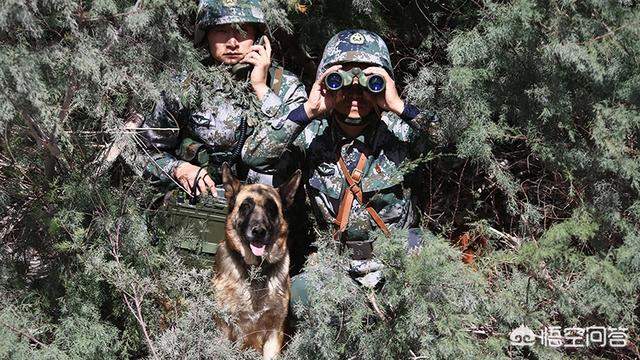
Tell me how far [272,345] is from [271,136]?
1167 mm

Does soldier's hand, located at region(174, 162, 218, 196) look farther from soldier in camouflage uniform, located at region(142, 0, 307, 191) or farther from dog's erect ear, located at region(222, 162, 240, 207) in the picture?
dog's erect ear, located at region(222, 162, 240, 207)

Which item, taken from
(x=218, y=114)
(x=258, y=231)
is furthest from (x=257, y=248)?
(x=218, y=114)

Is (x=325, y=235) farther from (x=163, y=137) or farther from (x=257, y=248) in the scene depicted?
(x=163, y=137)

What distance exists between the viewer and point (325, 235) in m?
4.43

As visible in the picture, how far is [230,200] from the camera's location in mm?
4820

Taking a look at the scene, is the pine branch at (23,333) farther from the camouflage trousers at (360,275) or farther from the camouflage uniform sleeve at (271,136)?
the camouflage uniform sleeve at (271,136)

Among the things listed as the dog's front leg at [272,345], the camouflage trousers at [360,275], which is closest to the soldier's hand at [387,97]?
the camouflage trousers at [360,275]

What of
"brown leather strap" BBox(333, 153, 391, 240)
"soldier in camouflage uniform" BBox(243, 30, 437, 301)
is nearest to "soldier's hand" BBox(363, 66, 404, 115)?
"soldier in camouflage uniform" BBox(243, 30, 437, 301)

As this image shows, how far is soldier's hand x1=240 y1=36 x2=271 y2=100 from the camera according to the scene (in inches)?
198

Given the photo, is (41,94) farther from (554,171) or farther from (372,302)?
(554,171)

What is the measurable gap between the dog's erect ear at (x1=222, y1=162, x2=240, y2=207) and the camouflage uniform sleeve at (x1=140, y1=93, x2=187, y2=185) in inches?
13.5

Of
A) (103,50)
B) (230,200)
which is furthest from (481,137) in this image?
(103,50)

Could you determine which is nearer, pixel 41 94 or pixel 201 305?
pixel 41 94

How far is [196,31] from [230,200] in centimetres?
109
